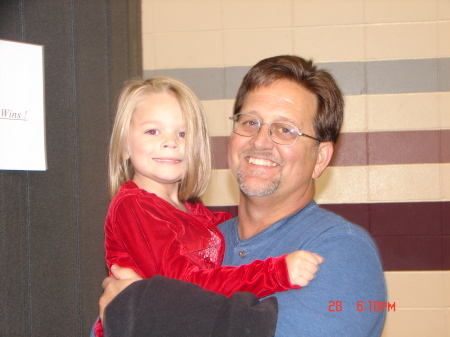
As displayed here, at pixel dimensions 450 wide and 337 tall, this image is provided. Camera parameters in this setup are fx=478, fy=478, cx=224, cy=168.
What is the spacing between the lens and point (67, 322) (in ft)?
6.53

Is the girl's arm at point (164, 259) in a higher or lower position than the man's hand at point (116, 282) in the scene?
higher

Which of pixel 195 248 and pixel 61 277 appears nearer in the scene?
pixel 195 248

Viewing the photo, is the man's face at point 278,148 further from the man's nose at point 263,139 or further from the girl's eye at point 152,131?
the girl's eye at point 152,131

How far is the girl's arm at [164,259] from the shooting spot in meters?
1.32

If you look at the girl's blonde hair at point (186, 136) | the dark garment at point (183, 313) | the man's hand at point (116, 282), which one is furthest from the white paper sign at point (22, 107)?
the dark garment at point (183, 313)

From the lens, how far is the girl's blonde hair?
A: 5.69ft

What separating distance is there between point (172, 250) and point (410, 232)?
222 cm

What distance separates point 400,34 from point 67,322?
2.66 m

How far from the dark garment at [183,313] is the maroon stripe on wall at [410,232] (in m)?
2.12

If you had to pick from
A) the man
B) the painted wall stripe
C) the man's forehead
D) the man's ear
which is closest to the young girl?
the man

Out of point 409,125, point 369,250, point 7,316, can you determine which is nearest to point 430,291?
point 409,125

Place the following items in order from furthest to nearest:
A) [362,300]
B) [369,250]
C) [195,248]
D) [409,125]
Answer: [409,125], [195,248], [369,250], [362,300]

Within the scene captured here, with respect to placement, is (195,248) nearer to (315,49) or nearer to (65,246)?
(65,246)

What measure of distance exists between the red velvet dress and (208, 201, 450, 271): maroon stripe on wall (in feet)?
5.97
